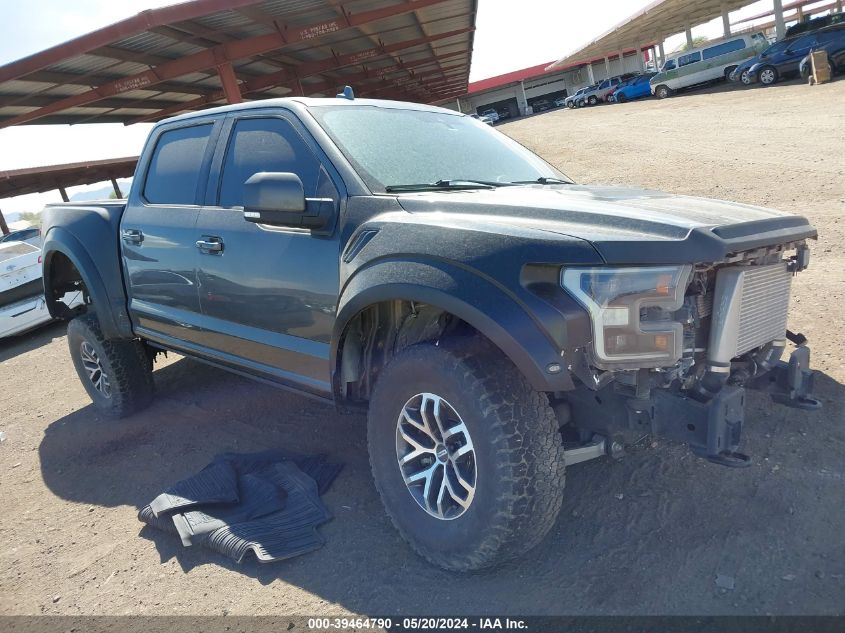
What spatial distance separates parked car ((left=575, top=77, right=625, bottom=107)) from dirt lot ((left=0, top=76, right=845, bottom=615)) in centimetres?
3889

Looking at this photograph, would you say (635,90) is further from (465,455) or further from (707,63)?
(465,455)

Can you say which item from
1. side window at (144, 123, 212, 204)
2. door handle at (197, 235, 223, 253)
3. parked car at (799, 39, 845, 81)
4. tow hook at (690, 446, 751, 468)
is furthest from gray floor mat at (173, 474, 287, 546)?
parked car at (799, 39, 845, 81)

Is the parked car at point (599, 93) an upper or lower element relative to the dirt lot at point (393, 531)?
upper

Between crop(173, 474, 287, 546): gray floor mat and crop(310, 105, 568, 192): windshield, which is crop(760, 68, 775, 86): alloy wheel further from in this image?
crop(173, 474, 287, 546): gray floor mat

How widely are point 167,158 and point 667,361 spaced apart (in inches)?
143

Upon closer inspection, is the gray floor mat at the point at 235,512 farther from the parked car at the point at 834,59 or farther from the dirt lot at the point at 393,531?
the parked car at the point at 834,59

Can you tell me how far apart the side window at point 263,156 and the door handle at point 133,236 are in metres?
0.94

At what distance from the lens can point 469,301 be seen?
8.15 ft

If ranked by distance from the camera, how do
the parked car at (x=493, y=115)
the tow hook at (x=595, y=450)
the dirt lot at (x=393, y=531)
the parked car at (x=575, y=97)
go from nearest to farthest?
1. the dirt lot at (x=393, y=531)
2. the tow hook at (x=595, y=450)
3. the parked car at (x=493, y=115)
4. the parked car at (x=575, y=97)

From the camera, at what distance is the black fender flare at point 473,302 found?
92.1 inches

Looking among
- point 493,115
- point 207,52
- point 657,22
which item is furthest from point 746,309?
point 657,22

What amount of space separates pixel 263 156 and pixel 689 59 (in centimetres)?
3114

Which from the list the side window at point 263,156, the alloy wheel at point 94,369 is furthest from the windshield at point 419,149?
the alloy wheel at point 94,369

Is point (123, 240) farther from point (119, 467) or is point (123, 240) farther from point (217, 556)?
point (217, 556)
